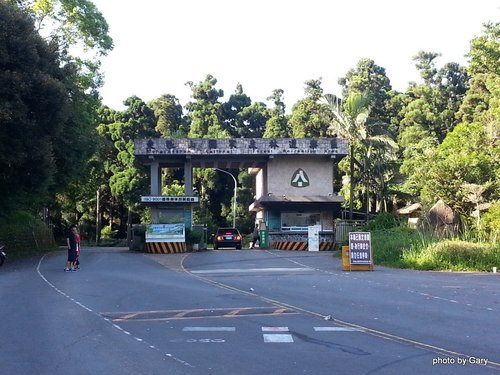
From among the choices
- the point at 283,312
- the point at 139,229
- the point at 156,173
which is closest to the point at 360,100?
the point at 156,173

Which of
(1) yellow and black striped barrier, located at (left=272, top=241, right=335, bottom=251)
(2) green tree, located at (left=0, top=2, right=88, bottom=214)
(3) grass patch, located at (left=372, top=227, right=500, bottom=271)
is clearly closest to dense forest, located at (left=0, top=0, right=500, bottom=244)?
(2) green tree, located at (left=0, top=2, right=88, bottom=214)

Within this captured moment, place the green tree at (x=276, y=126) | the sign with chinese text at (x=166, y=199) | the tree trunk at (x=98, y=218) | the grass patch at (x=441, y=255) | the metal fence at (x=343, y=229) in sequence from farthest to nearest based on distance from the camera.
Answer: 1. the green tree at (x=276, y=126)
2. the tree trunk at (x=98, y=218)
3. the sign with chinese text at (x=166, y=199)
4. the metal fence at (x=343, y=229)
5. the grass patch at (x=441, y=255)

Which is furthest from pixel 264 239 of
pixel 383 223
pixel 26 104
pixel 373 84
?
pixel 373 84

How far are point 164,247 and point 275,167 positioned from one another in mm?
12842

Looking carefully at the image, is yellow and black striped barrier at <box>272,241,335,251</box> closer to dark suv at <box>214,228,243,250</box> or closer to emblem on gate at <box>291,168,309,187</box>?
dark suv at <box>214,228,243,250</box>

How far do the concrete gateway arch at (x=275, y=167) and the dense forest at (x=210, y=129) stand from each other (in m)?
2.83

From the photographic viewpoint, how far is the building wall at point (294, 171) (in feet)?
155

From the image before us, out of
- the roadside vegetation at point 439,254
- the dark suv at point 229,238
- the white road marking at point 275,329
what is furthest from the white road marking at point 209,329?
the dark suv at point 229,238

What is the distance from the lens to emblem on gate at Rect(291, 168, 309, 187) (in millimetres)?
47094

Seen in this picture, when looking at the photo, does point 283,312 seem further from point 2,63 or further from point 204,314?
point 2,63

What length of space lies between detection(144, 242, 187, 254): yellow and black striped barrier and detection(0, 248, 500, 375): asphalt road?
18305 millimetres

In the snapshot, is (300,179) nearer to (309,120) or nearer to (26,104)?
(309,120)

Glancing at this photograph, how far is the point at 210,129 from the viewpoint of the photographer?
219ft

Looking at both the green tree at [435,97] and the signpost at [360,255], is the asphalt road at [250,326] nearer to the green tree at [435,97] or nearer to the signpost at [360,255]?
the signpost at [360,255]
